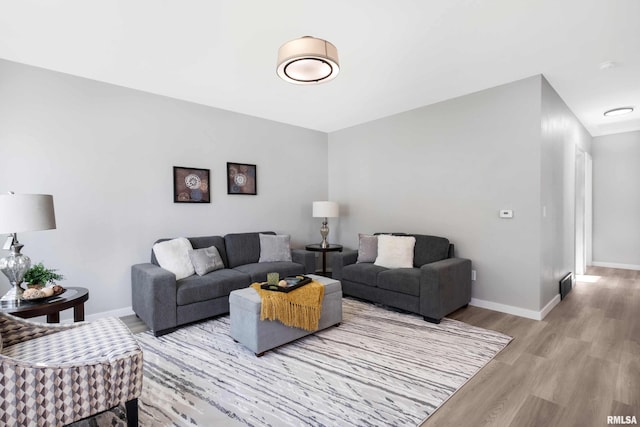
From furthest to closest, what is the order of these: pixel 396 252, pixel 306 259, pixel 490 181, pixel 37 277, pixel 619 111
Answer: pixel 619 111 → pixel 306 259 → pixel 396 252 → pixel 490 181 → pixel 37 277

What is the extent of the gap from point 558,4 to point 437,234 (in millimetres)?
2573

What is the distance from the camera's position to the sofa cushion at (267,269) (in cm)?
355

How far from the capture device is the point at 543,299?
10.8ft

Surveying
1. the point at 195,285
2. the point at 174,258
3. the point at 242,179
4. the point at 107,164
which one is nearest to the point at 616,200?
the point at 242,179

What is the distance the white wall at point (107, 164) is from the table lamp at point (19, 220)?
2.82ft

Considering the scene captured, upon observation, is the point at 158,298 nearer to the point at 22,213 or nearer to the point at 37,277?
the point at 37,277

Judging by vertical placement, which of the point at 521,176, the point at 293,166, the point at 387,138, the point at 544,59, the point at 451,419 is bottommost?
the point at 451,419

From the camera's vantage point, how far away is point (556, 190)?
3.62 metres

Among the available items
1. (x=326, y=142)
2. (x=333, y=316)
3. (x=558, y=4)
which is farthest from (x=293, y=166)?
(x=558, y=4)

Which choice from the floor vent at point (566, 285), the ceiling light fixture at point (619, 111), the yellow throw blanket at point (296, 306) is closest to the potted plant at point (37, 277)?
the yellow throw blanket at point (296, 306)

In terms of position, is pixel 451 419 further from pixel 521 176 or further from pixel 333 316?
pixel 521 176

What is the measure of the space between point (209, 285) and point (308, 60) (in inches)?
91.0

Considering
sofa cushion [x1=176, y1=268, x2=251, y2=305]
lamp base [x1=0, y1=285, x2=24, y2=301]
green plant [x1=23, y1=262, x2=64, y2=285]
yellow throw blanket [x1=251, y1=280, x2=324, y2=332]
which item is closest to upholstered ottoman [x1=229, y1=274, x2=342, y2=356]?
yellow throw blanket [x1=251, y1=280, x2=324, y2=332]

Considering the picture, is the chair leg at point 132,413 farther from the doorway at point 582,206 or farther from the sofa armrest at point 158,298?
the doorway at point 582,206
